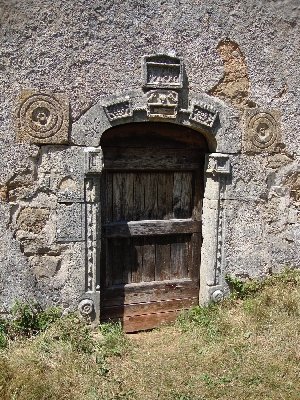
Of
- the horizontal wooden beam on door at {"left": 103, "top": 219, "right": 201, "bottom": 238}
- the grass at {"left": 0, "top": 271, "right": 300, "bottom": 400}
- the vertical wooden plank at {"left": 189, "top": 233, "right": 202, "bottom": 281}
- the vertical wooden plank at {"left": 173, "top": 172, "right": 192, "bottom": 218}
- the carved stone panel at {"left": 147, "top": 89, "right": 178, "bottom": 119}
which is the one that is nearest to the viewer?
the grass at {"left": 0, "top": 271, "right": 300, "bottom": 400}

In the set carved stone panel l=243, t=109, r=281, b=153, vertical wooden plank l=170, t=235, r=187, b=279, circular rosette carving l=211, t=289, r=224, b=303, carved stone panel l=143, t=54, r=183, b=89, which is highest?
carved stone panel l=143, t=54, r=183, b=89

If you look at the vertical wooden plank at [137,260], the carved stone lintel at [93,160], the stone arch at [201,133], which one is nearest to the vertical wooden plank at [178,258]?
the stone arch at [201,133]

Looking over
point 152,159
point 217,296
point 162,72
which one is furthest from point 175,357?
point 162,72

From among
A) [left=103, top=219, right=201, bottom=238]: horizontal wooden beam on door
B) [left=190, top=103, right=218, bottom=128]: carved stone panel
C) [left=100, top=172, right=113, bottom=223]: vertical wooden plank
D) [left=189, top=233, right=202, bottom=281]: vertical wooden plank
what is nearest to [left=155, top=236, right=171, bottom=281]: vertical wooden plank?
[left=103, top=219, right=201, bottom=238]: horizontal wooden beam on door

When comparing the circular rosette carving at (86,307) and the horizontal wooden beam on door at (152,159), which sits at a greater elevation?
the horizontal wooden beam on door at (152,159)

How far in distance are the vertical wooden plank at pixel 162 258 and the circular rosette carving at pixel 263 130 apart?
4.65ft

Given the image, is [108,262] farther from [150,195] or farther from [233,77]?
[233,77]

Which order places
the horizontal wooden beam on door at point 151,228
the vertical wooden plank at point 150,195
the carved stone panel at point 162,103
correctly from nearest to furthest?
the carved stone panel at point 162,103 < the horizontal wooden beam on door at point 151,228 < the vertical wooden plank at point 150,195

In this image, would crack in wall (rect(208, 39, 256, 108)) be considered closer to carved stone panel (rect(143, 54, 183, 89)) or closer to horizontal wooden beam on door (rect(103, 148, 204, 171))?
carved stone panel (rect(143, 54, 183, 89))

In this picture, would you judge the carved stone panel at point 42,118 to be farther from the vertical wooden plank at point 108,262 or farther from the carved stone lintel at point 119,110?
the vertical wooden plank at point 108,262

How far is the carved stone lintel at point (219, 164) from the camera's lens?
14.9ft

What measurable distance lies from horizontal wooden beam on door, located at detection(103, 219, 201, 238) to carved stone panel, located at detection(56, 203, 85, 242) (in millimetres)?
336

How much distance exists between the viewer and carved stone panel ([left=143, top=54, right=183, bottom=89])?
164 inches

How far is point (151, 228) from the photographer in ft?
15.1
